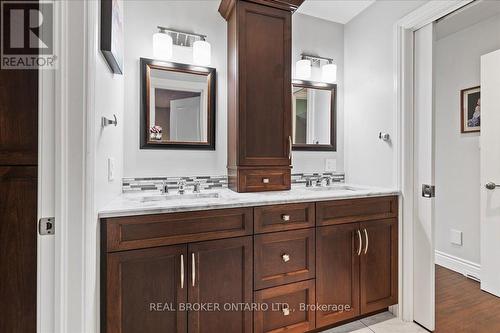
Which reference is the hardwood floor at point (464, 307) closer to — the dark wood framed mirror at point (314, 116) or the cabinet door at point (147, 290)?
the dark wood framed mirror at point (314, 116)

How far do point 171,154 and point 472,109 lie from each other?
2.91 m

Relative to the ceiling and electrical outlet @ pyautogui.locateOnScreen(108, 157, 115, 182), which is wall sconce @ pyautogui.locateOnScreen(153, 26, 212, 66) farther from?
the ceiling

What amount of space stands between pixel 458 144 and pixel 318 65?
5.60 ft

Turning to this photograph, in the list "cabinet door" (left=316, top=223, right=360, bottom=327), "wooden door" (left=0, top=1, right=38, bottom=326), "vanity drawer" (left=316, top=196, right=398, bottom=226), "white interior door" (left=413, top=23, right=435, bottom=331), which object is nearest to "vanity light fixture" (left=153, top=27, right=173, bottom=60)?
"wooden door" (left=0, top=1, right=38, bottom=326)

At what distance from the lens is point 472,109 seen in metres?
Result: 2.47

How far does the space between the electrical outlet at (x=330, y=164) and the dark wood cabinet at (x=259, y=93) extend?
25.1 inches

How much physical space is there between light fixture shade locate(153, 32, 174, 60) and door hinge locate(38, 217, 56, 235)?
1.36 metres

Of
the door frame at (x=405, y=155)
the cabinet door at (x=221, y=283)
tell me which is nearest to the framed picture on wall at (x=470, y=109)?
the door frame at (x=405, y=155)

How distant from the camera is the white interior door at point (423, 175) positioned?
1750 mm

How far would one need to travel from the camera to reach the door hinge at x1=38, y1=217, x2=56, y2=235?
35.9 inches

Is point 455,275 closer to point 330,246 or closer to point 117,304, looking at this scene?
point 330,246

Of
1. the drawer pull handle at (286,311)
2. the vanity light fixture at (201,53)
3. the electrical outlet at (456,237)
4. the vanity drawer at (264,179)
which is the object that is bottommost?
the drawer pull handle at (286,311)

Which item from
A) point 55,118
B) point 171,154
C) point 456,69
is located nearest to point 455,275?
point 456,69

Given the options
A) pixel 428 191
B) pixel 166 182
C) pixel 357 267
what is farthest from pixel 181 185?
pixel 428 191
